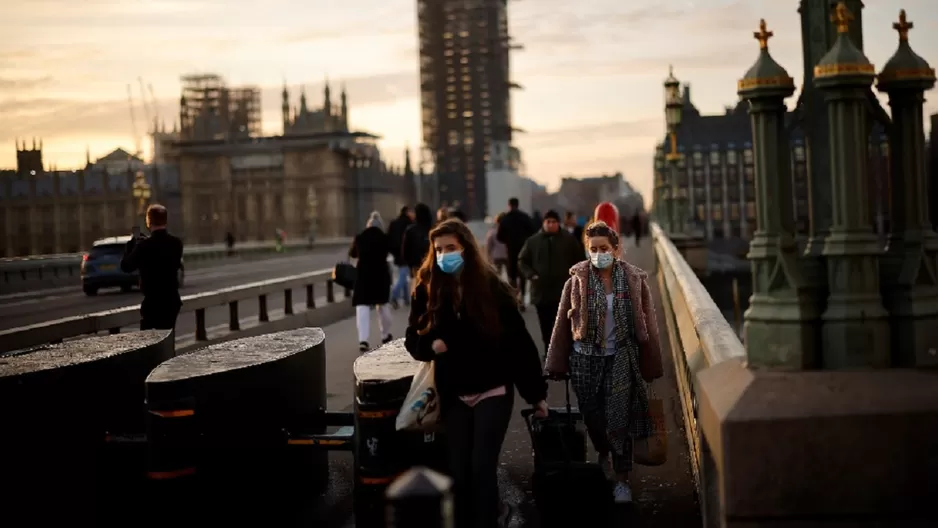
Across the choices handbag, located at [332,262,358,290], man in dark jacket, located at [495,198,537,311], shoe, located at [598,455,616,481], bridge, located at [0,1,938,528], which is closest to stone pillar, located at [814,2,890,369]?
bridge, located at [0,1,938,528]

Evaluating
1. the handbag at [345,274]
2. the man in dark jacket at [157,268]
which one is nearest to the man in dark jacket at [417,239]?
the handbag at [345,274]

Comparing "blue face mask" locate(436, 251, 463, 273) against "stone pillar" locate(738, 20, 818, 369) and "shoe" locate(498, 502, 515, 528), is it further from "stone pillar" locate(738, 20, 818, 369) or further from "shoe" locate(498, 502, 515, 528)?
"shoe" locate(498, 502, 515, 528)

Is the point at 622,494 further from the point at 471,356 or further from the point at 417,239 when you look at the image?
the point at 417,239

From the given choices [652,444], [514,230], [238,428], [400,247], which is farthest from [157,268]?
[400,247]

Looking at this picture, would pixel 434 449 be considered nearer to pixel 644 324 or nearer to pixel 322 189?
pixel 644 324

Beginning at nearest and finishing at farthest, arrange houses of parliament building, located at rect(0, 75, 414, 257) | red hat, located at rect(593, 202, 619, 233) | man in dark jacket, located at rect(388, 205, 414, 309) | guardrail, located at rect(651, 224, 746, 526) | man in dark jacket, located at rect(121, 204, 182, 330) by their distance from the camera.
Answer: guardrail, located at rect(651, 224, 746, 526), red hat, located at rect(593, 202, 619, 233), man in dark jacket, located at rect(121, 204, 182, 330), man in dark jacket, located at rect(388, 205, 414, 309), houses of parliament building, located at rect(0, 75, 414, 257)

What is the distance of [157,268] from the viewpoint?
11.2 metres

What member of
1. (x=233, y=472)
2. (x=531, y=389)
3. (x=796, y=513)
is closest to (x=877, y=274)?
(x=796, y=513)

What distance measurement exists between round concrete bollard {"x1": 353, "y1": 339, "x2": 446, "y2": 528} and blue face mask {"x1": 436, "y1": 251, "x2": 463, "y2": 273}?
2.85 ft

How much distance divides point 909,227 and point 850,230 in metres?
0.46

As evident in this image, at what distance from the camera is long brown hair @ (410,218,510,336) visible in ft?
20.2

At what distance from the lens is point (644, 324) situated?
7438 millimetres

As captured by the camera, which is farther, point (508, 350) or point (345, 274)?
point (345, 274)

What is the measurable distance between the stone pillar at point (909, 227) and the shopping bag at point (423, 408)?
2.14 metres
